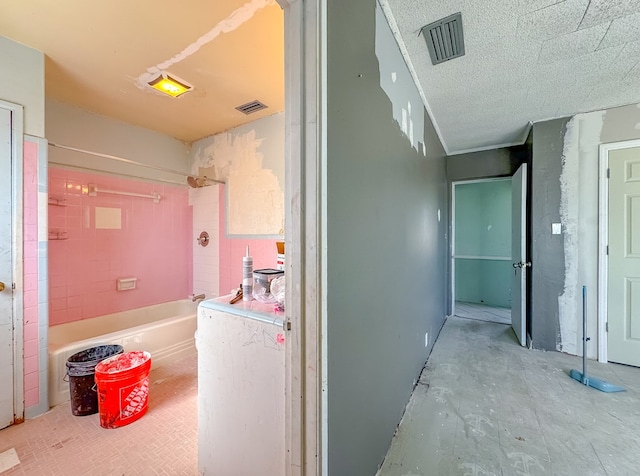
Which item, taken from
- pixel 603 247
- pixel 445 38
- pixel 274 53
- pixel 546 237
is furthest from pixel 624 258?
pixel 274 53

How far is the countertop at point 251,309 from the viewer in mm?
1033

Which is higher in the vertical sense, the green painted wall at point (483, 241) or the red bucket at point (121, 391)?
the green painted wall at point (483, 241)

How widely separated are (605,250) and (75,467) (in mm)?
4341

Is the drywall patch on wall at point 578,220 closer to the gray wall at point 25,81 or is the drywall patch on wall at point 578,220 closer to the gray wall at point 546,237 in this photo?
the gray wall at point 546,237

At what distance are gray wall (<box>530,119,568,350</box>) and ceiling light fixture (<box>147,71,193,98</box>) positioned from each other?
3.52 meters

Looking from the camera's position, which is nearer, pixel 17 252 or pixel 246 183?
pixel 17 252

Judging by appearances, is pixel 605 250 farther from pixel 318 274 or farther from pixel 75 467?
pixel 75 467

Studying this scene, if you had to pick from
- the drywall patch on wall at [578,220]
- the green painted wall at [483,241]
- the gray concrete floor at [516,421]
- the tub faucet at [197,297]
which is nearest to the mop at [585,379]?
the gray concrete floor at [516,421]

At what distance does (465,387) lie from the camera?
208cm

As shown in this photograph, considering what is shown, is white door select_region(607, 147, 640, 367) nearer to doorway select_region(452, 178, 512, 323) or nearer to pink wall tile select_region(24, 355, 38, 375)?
doorway select_region(452, 178, 512, 323)

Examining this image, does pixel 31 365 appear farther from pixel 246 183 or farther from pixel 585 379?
pixel 585 379

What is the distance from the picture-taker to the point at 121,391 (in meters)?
1.70

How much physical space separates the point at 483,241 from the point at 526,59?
11.4ft

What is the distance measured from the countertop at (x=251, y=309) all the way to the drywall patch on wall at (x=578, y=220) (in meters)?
3.15
